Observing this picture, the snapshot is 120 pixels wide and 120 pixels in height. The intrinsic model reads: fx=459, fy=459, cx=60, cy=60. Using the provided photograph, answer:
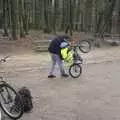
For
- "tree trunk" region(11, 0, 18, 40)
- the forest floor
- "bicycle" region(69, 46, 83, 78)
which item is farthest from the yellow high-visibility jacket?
"tree trunk" region(11, 0, 18, 40)

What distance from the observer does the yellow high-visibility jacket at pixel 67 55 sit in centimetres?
1590

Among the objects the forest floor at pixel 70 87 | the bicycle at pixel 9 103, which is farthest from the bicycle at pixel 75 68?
the bicycle at pixel 9 103

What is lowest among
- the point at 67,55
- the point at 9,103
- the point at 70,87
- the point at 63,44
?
the point at 70,87

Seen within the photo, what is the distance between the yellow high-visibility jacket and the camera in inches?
626

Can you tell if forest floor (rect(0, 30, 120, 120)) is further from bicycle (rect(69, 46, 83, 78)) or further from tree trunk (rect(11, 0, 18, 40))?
tree trunk (rect(11, 0, 18, 40))

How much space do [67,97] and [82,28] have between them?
27.4m

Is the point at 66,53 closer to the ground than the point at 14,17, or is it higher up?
higher up

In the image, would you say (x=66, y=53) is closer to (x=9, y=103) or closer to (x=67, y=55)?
(x=67, y=55)

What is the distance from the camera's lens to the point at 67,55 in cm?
1623

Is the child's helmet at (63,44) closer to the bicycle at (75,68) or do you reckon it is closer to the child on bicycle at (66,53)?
the child on bicycle at (66,53)

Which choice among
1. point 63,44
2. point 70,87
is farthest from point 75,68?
point 70,87

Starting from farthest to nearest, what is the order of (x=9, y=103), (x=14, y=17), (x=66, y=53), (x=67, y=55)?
(x=14, y=17)
(x=67, y=55)
(x=66, y=53)
(x=9, y=103)

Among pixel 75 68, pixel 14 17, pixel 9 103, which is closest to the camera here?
pixel 9 103

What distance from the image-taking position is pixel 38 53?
83.7 feet
